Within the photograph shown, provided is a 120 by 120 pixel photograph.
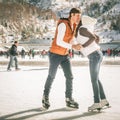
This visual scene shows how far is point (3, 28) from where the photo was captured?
653 ft

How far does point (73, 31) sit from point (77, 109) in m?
1.14

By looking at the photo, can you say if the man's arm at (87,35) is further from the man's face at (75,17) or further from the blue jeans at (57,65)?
the blue jeans at (57,65)

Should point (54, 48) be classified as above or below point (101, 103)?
above

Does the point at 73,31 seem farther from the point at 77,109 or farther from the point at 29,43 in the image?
the point at 29,43

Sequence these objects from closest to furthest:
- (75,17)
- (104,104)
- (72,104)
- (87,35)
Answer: (87,35) < (75,17) < (104,104) < (72,104)

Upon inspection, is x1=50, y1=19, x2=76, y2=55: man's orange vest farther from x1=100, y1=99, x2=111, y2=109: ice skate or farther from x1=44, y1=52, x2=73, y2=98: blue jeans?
x1=100, y1=99, x2=111, y2=109: ice skate

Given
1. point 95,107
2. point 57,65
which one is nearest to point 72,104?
point 95,107

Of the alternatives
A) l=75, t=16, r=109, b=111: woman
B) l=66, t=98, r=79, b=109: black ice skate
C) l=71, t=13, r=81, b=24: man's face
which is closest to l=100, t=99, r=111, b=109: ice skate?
l=75, t=16, r=109, b=111: woman

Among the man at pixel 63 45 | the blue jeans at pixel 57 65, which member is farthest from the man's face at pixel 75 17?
the blue jeans at pixel 57 65

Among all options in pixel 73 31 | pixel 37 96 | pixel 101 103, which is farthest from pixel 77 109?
pixel 37 96

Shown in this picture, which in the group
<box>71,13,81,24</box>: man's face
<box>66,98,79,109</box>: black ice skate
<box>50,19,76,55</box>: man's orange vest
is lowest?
<box>66,98,79,109</box>: black ice skate

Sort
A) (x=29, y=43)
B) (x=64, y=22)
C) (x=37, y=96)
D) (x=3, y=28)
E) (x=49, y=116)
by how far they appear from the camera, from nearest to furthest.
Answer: (x=49, y=116), (x=64, y=22), (x=37, y=96), (x=29, y=43), (x=3, y=28)

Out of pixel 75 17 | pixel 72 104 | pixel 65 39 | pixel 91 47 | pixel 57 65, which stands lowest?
pixel 72 104

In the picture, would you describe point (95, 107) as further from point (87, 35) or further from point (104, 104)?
point (87, 35)
